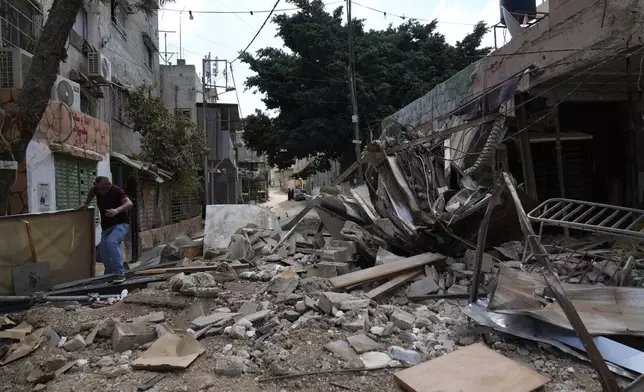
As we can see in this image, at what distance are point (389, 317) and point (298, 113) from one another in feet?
55.4

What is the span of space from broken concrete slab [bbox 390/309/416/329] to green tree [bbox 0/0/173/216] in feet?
14.0

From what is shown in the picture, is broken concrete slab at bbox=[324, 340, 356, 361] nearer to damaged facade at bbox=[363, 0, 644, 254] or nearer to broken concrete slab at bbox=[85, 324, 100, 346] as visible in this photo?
broken concrete slab at bbox=[85, 324, 100, 346]

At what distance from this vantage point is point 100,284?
4867 mm

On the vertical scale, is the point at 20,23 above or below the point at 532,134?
above

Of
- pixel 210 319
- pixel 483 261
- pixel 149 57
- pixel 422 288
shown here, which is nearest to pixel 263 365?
pixel 210 319

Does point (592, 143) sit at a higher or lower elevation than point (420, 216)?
higher

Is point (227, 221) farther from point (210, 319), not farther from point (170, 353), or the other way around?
point (170, 353)

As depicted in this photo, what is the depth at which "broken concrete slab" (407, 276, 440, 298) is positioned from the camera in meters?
4.72

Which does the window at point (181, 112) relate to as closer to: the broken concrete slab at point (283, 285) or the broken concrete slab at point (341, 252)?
the broken concrete slab at point (341, 252)

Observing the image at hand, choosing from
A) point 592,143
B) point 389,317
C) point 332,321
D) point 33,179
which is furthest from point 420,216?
point 33,179

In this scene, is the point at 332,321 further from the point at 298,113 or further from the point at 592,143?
the point at 298,113

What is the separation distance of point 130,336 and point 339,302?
1.84m

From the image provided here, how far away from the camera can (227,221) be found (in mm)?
7578

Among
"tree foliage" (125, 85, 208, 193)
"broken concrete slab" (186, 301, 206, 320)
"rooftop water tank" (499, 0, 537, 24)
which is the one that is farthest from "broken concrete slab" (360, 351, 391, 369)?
"tree foliage" (125, 85, 208, 193)
